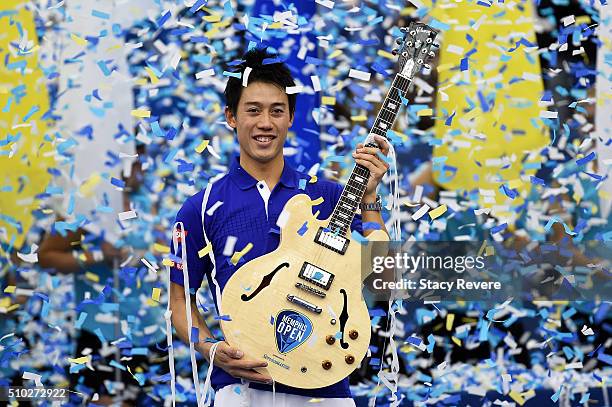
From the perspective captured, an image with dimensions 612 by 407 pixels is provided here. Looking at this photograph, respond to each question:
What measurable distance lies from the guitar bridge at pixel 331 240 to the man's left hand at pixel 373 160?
20cm

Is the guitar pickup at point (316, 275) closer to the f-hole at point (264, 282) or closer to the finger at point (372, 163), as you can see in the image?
the f-hole at point (264, 282)

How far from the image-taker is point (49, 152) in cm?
Answer: 481

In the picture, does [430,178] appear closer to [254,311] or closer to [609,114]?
[609,114]

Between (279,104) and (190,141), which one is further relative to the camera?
(190,141)

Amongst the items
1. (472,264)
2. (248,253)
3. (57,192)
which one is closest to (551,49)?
(472,264)

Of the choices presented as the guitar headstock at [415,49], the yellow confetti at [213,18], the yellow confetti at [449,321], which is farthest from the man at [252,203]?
the yellow confetti at [449,321]

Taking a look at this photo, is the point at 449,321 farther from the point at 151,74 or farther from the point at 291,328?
the point at 151,74

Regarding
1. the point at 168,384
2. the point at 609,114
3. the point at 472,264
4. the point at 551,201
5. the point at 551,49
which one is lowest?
the point at 168,384

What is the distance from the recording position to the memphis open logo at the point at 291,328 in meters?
3.52

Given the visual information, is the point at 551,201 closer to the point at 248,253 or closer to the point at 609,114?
the point at 609,114

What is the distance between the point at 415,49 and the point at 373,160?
0.43 metres

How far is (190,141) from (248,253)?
1.34 meters

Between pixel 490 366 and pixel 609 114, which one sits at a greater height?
pixel 609 114

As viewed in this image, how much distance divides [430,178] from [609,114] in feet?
2.82
